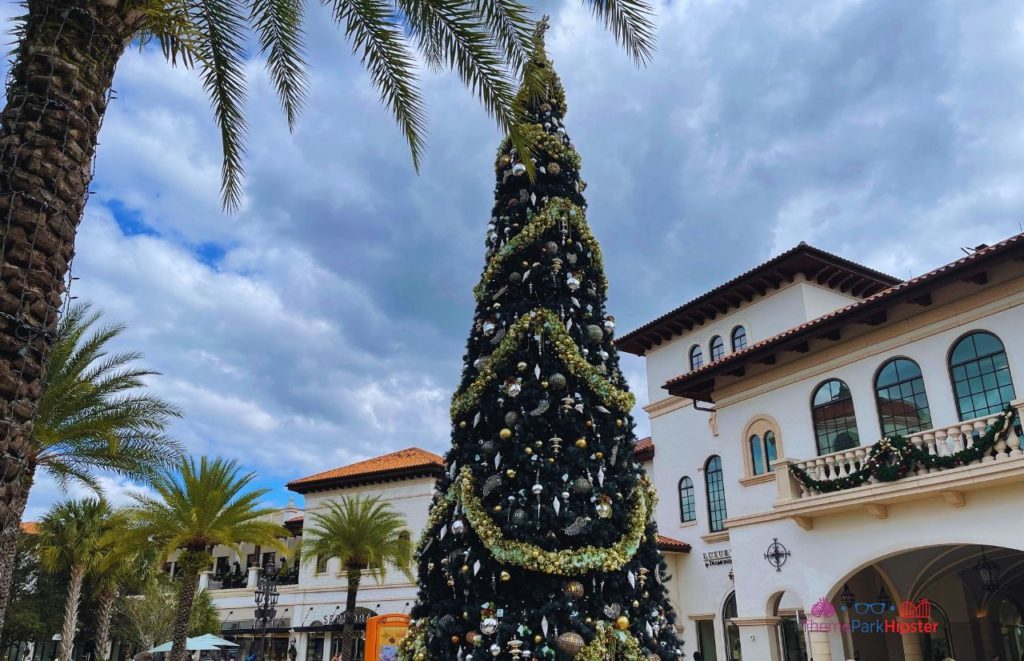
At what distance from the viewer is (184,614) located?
22.3 m

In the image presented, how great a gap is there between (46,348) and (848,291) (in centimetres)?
2290

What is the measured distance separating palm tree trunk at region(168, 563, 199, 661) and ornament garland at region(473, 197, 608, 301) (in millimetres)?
17839

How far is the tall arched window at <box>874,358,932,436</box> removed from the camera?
14.3 metres

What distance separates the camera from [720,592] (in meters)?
22.8

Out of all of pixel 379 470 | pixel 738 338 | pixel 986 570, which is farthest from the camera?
pixel 379 470

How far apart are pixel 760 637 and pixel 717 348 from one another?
11.0 meters

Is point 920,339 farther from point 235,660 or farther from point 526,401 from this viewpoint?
point 235,660

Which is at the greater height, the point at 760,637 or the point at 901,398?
the point at 901,398

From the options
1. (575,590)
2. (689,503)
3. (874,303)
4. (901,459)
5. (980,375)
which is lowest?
(575,590)

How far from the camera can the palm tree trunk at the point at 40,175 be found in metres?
4.55

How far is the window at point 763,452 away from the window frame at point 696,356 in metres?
7.74

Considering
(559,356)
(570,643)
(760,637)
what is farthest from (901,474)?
(570,643)

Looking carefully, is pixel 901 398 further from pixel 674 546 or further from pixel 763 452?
pixel 674 546

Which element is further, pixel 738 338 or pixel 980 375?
pixel 738 338
